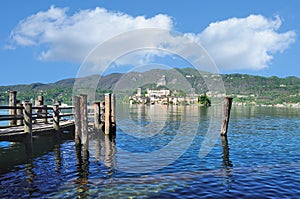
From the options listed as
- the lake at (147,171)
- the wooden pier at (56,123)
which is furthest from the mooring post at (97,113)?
the lake at (147,171)

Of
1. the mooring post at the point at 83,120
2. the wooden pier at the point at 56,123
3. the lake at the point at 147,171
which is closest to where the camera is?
the lake at the point at 147,171

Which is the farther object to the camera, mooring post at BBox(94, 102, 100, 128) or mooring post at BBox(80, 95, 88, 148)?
mooring post at BBox(94, 102, 100, 128)

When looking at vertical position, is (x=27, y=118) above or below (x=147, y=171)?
above

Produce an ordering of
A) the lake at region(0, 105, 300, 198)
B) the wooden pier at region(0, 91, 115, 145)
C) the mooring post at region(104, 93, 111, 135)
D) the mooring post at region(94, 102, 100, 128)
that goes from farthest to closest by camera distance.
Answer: the mooring post at region(104, 93, 111, 135), the mooring post at region(94, 102, 100, 128), the wooden pier at region(0, 91, 115, 145), the lake at region(0, 105, 300, 198)

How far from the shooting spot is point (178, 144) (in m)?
25.0

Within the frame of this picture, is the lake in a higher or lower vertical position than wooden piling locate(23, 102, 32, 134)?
lower

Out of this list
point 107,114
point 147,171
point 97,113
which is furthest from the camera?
point 107,114

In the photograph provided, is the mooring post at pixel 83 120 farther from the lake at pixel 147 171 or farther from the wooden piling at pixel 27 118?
the wooden piling at pixel 27 118

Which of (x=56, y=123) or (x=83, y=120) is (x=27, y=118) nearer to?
(x=83, y=120)

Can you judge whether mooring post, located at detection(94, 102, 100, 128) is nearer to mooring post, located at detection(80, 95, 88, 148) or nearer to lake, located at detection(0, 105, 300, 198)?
lake, located at detection(0, 105, 300, 198)

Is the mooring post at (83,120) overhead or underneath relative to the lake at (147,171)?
overhead

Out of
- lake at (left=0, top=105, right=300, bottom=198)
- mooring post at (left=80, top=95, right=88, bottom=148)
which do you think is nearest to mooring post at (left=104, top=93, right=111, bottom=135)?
lake at (left=0, top=105, right=300, bottom=198)

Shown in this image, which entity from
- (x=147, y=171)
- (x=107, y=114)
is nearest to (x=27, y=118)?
(x=147, y=171)

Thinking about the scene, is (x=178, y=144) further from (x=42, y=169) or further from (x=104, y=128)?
(x=42, y=169)
